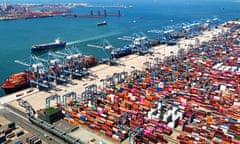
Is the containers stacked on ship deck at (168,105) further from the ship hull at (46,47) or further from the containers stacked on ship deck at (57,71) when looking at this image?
the ship hull at (46,47)

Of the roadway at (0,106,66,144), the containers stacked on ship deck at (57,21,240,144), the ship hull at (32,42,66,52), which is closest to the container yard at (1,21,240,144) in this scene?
the containers stacked on ship deck at (57,21,240,144)

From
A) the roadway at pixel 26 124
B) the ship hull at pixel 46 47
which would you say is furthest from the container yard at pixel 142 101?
Result: the ship hull at pixel 46 47

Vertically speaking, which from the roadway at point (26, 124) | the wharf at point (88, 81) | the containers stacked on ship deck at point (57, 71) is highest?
the containers stacked on ship deck at point (57, 71)

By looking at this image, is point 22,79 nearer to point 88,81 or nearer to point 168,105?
point 88,81

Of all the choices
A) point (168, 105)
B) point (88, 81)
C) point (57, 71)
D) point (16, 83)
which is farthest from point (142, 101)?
point (16, 83)

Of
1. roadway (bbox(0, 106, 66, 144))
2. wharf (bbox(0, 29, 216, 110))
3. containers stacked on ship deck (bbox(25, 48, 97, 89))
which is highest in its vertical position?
containers stacked on ship deck (bbox(25, 48, 97, 89))

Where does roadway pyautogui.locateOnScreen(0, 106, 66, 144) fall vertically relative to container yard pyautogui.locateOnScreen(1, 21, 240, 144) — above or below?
below

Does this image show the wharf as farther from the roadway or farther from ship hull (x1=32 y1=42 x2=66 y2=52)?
ship hull (x1=32 y1=42 x2=66 y2=52)
